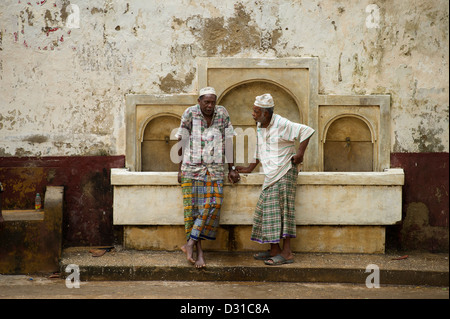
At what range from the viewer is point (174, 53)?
20.7 ft

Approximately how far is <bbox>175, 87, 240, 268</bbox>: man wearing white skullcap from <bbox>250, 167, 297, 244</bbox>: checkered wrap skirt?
0.48 metres

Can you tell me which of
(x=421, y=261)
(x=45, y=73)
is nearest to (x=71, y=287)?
(x=45, y=73)

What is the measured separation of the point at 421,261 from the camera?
18.7 feet

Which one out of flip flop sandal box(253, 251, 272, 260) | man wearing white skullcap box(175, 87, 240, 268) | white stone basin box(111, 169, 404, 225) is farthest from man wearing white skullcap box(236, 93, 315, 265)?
man wearing white skullcap box(175, 87, 240, 268)

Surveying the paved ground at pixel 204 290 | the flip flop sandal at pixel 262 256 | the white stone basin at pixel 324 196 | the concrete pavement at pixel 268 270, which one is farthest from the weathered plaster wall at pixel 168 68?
the flip flop sandal at pixel 262 256

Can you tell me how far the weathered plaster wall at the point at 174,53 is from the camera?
621 cm

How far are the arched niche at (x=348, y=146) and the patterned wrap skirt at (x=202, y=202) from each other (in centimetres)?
171

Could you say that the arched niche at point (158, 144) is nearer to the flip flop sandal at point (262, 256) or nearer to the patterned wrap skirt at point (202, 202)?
the patterned wrap skirt at point (202, 202)

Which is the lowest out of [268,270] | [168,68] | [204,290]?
[204,290]

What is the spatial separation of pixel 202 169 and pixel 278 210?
89 cm

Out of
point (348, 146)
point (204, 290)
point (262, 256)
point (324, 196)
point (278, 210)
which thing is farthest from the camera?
point (348, 146)

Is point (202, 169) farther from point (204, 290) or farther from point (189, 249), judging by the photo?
point (204, 290)

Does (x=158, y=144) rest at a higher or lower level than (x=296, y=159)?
higher

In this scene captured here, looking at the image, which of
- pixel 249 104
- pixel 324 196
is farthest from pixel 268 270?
pixel 249 104
